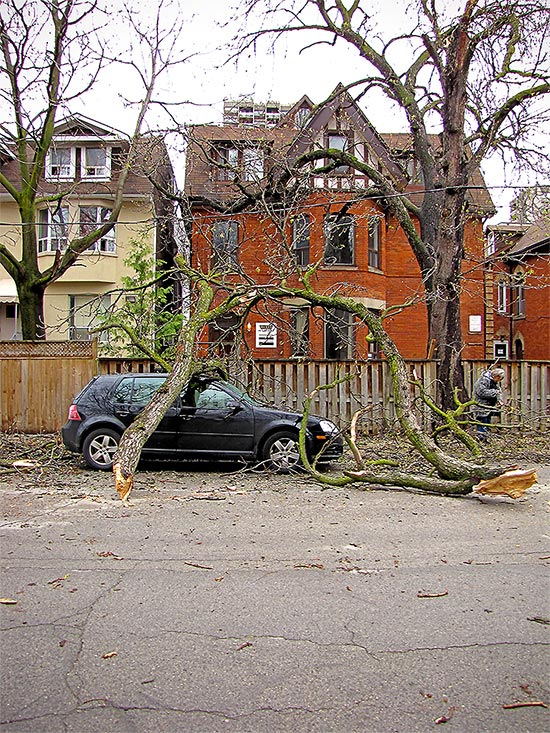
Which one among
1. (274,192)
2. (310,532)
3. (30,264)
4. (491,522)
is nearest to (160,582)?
(310,532)

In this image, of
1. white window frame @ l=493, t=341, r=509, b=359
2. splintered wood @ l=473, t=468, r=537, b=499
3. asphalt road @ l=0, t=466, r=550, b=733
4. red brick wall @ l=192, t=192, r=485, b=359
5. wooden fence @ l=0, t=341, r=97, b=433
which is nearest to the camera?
asphalt road @ l=0, t=466, r=550, b=733

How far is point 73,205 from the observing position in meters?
25.5

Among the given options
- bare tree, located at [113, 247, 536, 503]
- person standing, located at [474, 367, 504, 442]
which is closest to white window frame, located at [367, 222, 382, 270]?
person standing, located at [474, 367, 504, 442]

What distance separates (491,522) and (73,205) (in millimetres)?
22321

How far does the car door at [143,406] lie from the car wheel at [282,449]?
4.93ft

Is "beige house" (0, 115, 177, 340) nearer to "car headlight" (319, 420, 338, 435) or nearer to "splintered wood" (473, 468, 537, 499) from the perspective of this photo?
A: "car headlight" (319, 420, 338, 435)

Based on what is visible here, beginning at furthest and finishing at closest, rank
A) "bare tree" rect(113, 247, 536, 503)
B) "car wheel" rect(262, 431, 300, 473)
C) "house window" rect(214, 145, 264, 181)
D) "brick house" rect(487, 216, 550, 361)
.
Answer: "brick house" rect(487, 216, 550, 361) → "house window" rect(214, 145, 264, 181) → "car wheel" rect(262, 431, 300, 473) → "bare tree" rect(113, 247, 536, 503)

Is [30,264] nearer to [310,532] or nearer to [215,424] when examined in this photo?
[215,424]

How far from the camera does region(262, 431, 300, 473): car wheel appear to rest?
1043cm

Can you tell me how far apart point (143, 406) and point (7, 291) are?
16.6 metres

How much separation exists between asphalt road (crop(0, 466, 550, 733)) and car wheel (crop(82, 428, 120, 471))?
2.66 m

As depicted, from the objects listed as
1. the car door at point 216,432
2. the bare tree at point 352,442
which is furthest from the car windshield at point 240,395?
the bare tree at point 352,442

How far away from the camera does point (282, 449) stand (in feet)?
34.4

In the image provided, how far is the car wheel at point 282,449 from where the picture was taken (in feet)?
34.2
